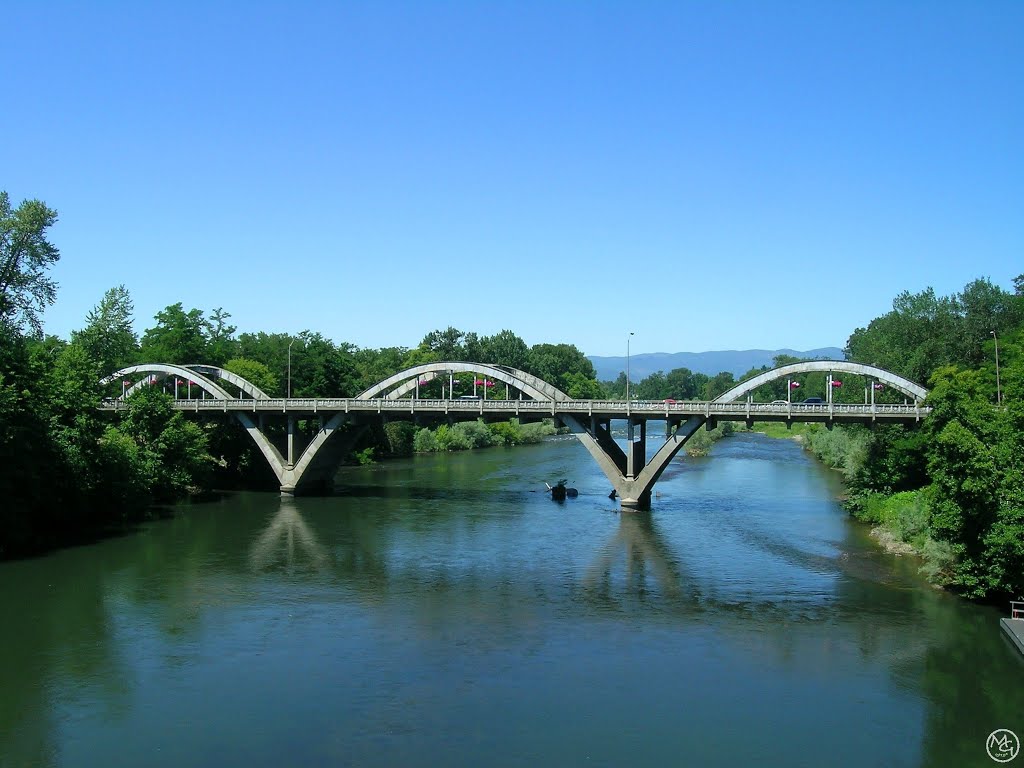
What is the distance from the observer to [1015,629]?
86.3 ft

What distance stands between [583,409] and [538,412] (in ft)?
10.1

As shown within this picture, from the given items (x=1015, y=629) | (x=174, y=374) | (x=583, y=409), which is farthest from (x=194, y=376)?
(x=1015, y=629)

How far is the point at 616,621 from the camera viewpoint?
29156mm

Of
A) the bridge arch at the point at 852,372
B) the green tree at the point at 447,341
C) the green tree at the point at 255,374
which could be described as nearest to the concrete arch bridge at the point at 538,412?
the bridge arch at the point at 852,372

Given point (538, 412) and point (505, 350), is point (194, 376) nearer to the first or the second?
point (538, 412)

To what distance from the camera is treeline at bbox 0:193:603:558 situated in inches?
1583

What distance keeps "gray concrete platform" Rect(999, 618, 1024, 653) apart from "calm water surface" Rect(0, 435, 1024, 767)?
14.9 inches

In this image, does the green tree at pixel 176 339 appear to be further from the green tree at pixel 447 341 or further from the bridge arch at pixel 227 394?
the green tree at pixel 447 341

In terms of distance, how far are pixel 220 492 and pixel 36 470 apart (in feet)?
76.7

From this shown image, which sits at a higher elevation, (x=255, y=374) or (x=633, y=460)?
(x=255, y=374)

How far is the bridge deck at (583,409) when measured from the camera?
4797cm

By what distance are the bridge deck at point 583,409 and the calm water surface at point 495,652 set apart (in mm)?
6939

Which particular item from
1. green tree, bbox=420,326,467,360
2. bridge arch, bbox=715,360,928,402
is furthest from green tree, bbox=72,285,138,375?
green tree, bbox=420,326,467,360

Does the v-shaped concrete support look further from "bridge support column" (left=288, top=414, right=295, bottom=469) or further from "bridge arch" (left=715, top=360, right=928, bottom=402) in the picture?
"bridge support column" (left=288, top=414, right=295, bottom=469)
